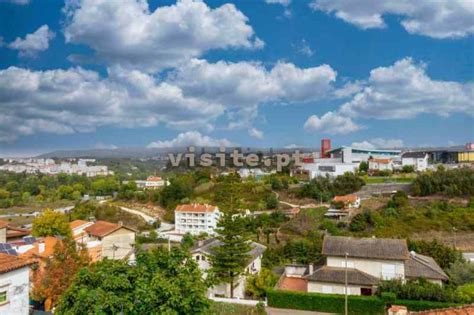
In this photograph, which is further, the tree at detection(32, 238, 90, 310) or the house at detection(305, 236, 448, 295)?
the house at detection(305, 236, 448, 295)

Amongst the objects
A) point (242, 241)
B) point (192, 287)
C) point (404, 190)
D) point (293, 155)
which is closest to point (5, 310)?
point (192, 287)

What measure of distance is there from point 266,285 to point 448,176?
36.0 m

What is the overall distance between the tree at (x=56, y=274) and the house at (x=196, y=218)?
31.0 m

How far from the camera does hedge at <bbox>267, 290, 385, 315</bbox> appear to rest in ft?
56.1

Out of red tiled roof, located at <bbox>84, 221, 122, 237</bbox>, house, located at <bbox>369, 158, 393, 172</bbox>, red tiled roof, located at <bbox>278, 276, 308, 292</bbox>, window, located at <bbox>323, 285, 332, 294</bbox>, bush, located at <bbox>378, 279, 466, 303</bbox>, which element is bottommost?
red tiled roof, located at <bbox>278, 276, 308, 292</bbox>

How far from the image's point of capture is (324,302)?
17781mm

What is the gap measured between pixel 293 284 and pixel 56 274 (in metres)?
11.8

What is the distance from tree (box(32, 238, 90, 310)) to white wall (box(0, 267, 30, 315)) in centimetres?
351

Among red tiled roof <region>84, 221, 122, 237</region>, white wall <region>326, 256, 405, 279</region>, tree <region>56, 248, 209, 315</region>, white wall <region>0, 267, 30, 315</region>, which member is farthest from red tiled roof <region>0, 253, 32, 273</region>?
red tiled roof <region>84, 221, 122, 237</region>

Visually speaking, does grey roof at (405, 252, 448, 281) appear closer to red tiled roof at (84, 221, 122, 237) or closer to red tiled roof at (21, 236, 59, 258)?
red tiled roof at (21, 236, 59, 258)

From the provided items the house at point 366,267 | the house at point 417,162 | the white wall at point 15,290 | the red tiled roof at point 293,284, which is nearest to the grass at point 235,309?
the red tiled roof at point 293,284

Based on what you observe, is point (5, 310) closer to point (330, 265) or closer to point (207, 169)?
point (330, 265)

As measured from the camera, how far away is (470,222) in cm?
3600

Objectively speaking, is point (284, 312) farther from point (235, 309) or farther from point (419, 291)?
point (419, 291)
